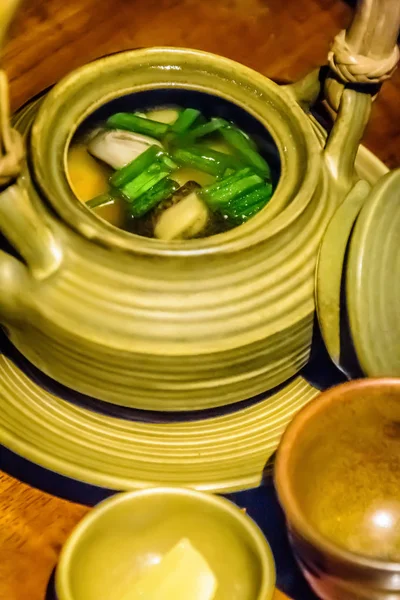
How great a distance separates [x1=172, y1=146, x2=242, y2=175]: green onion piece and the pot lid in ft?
0.88

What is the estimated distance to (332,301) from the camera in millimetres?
1014

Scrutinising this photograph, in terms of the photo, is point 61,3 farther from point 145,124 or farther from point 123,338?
point 123,338

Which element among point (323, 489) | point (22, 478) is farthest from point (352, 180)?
point (22, 478)

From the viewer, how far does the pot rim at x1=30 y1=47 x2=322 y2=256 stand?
939 mm

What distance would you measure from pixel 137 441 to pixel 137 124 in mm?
523

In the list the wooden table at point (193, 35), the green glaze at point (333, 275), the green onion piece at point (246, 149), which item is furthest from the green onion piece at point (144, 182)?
the wooden table at point (193, 35)

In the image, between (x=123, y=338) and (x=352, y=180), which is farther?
(x=352, y=180)

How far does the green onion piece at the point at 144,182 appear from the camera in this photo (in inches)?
46.4

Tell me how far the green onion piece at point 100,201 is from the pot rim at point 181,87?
0.15m

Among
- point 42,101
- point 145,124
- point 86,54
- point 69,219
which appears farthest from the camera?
point 86,54

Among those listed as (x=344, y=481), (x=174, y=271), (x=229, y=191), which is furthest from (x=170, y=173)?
(x=344, y=481)

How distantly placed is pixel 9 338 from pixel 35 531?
284 millimetres

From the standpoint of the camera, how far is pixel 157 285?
94 centimetres

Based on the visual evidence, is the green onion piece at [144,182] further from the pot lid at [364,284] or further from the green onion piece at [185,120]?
the pot lid at [364,284]
